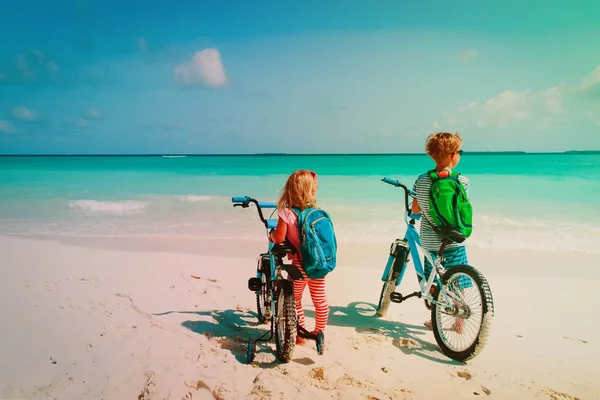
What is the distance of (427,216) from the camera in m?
3.66

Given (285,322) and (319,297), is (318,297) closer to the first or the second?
(319,297)

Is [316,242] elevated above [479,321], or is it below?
above

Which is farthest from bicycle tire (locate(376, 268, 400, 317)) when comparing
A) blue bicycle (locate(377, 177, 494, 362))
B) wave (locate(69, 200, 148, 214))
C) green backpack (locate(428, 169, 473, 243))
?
wave (locate(69, 200, 148, 214))

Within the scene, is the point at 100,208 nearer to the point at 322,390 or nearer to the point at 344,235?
the point at 344,235

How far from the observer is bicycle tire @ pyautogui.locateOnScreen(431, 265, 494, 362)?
303 centimetres

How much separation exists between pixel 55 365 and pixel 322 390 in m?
2.00

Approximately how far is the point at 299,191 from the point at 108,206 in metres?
13.0

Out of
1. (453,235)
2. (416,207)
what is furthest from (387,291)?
(453,235)

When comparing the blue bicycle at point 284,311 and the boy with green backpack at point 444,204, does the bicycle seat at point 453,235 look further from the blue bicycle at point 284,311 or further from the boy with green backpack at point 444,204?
the blue bicycle at point 284,311

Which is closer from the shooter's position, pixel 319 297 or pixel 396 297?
pixel 319 297

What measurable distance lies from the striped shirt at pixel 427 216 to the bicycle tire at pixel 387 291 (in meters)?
0.62

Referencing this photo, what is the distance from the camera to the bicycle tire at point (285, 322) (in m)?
2.98

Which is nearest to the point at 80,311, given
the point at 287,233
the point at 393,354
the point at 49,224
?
the point at 287,233

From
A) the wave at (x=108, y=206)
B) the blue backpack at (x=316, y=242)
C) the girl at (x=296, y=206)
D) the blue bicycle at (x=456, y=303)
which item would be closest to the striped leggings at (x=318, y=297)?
the girl at (x=296, y=206)
